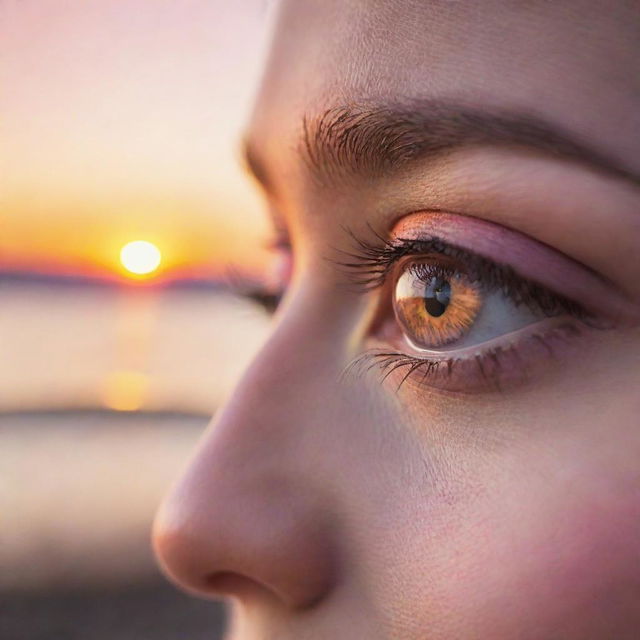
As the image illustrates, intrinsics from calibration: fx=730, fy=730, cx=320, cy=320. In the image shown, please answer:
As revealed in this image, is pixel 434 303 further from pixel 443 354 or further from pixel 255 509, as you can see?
pixel 255 509

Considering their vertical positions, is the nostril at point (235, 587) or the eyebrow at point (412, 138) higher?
the eyebrow at point (412, 138)

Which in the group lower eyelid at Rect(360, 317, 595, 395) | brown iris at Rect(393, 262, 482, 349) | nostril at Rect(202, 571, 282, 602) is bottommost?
nostril at Rect(202, 571, 282, 602)

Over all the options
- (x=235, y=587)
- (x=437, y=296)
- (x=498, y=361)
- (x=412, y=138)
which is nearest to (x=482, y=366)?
(x=498, y=361)

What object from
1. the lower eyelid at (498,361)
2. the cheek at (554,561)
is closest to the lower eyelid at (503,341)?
the lower eyelid at (498,361)

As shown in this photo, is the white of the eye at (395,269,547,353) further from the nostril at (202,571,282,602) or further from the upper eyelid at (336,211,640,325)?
the nostril at (202,571,282,602)

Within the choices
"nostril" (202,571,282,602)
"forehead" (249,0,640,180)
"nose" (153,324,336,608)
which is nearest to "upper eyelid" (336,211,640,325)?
"forehead" (249,0,640,180)

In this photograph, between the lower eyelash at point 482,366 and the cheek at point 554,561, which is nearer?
the cheek at point 554,561

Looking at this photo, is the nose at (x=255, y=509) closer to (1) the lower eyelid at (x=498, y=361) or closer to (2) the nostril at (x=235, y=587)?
(2) the nostril at (x=235, y=587)
